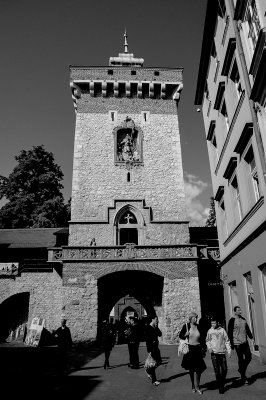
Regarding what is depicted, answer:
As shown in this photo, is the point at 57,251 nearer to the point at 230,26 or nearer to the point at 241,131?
the point at 241,131

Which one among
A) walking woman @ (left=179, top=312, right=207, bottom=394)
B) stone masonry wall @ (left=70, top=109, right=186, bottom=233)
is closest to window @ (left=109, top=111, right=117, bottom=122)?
stone masonry wall @ (left=70, top=109, right=186, bottom=233)

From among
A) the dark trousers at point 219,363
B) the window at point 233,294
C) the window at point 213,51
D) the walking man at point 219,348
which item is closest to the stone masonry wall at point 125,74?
the window at point 213,51

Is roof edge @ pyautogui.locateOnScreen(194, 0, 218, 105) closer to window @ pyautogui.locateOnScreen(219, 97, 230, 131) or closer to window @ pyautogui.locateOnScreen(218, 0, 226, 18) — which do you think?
window @ pyautogui.locateOnScreen(218, 0, 226, 18)

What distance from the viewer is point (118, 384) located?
762cm

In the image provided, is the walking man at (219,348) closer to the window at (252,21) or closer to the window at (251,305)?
the window at (251,305)

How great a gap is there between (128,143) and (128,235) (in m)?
6.36

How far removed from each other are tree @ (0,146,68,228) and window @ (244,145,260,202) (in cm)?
2240

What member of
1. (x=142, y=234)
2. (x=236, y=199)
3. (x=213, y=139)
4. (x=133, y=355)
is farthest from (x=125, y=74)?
(x=133, y=355)

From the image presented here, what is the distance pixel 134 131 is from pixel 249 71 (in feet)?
45.4

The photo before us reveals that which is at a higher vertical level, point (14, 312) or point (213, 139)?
point (213, 139)

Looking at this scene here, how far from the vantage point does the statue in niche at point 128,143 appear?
21375 millimetres

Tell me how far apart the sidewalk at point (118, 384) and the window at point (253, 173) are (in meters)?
4.65

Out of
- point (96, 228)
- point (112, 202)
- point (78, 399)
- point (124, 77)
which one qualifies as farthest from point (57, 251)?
point (124, 77)

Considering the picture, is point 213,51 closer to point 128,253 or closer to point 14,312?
point 128,253
